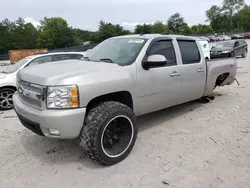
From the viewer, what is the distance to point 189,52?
506 cm

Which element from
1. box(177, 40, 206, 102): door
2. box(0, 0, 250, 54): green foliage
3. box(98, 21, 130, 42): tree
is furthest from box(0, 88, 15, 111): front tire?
box(98, 21, 130, 42): tree

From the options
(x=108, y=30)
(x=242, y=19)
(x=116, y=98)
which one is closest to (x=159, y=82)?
(x=116, y=98)

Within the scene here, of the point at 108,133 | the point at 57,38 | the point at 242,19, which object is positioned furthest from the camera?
the point at 242,19

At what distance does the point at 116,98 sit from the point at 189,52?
2.16 meters

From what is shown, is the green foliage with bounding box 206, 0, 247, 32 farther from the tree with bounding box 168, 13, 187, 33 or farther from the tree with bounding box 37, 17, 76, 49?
the tree with bounding box 37, 17, 76, 49

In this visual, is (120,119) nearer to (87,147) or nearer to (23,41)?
(87,147)

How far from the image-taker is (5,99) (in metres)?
6.39

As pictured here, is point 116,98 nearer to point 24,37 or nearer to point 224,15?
point 24,37

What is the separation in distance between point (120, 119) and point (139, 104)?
55 cm

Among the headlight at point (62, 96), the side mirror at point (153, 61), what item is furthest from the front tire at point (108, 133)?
the side mirror at point (153, 61)

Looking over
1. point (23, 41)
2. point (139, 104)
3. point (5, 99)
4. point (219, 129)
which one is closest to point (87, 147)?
point (139, 104)

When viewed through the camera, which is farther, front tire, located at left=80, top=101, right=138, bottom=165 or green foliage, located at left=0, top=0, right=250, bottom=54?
green foliage, located at left=0, top=0, right=250, bottom=54

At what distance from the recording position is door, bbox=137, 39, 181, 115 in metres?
3.96

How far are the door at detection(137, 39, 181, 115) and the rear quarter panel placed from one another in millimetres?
1243
